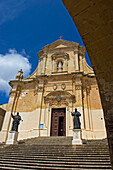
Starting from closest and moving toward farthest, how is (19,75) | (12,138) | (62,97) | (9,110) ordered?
(12,138) → (62,97) → (9,110) → (19,75)

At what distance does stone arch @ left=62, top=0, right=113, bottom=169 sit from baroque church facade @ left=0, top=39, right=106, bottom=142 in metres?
A: 10.4

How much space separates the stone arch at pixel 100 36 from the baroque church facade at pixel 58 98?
10448 millimetres

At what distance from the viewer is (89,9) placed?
229 cm

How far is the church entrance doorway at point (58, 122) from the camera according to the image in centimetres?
1336

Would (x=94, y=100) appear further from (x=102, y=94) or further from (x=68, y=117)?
(x=102, y=94)

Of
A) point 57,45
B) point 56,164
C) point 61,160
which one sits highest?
point 57,45

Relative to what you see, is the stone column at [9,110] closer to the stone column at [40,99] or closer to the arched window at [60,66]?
the stone column at [40,99]

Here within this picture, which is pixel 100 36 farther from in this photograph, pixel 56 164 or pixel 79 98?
pixel 79 98

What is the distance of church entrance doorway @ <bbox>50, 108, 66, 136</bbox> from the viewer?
1336cm

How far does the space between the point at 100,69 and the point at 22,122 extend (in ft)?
44.7

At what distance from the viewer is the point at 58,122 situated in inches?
547

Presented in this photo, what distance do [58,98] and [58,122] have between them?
2577 mm

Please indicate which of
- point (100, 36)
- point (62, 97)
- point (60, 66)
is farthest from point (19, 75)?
point (100, 36)

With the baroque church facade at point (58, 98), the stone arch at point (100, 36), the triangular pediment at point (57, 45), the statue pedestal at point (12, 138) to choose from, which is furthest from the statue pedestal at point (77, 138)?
the triangular pediment at point (57, 45)
